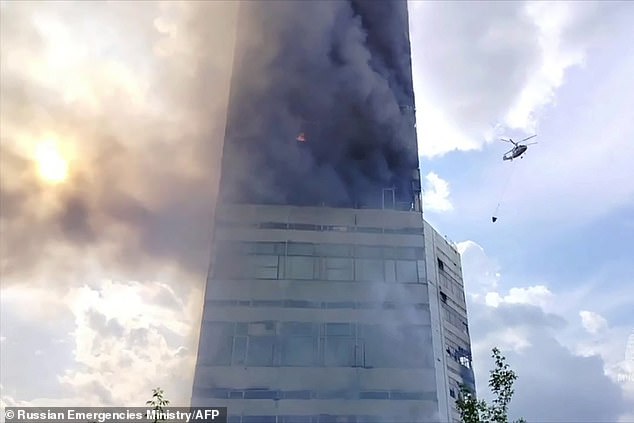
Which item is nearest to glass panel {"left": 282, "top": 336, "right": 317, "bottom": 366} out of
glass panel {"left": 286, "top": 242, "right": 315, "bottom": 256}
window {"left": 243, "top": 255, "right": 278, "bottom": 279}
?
window {"left": 243, "top": 255, "right": 278, "bottom": 279}

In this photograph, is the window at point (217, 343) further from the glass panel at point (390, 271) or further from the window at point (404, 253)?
the window at point (404, 253)

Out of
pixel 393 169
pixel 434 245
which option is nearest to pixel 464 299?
pixel 434 245

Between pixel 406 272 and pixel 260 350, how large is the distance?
9519 millimetres

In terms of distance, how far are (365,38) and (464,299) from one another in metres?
21.6

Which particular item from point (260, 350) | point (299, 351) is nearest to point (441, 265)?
point (299, 351)

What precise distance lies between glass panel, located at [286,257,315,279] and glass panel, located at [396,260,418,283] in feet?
16.5

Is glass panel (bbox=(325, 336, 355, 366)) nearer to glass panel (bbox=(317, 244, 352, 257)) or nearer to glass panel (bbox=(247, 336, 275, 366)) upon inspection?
glass panel (bbox=(247, 336, 275, 366))

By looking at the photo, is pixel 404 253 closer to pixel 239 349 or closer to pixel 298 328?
pixel 298 328

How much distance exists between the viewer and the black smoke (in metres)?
33.7

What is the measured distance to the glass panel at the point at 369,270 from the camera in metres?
30.8

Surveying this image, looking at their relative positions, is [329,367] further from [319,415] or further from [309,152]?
[309,152]

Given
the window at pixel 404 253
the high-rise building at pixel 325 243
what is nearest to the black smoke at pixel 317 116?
the high-rise building at pixel 325 243

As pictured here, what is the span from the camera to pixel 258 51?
116ft

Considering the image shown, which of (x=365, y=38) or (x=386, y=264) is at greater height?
(x=365, y=38)
